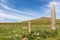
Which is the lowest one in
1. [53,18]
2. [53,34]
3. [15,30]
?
[53,34]

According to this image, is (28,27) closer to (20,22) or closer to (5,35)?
(20,22)

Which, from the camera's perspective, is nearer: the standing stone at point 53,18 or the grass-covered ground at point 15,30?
the grass-covered ground at point 15,30

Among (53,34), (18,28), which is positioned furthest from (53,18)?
(18,28)

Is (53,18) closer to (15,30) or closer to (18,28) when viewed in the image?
(18,28)

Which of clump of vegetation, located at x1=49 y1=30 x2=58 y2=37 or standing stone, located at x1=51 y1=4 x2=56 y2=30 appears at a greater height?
standing stone, located at x1=51 y1=4 x2=56 y2=30

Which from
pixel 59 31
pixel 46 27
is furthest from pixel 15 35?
pixel 59 31

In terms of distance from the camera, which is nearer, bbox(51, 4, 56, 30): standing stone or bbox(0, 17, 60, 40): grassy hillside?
bbox(0, 17, 60, 40): grassy hillside

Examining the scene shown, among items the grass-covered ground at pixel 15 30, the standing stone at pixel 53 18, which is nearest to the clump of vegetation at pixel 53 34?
the grass-covered ground at pixel 15 30

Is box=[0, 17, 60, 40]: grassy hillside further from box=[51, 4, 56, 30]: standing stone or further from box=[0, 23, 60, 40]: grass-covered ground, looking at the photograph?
box=[51, 4, 56, 30]: standing stone

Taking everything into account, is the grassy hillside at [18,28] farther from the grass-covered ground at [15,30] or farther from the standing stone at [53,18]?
the standing stone at [53,18]

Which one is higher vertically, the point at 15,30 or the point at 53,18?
the point at 53,18

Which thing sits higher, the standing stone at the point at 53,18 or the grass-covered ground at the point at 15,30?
the standing stone at the point at 53,18

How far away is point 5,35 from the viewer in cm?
677

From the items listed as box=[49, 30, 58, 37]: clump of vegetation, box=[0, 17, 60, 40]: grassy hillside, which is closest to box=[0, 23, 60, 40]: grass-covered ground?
box=[0, 17, 60, 40]: grassy hillside
